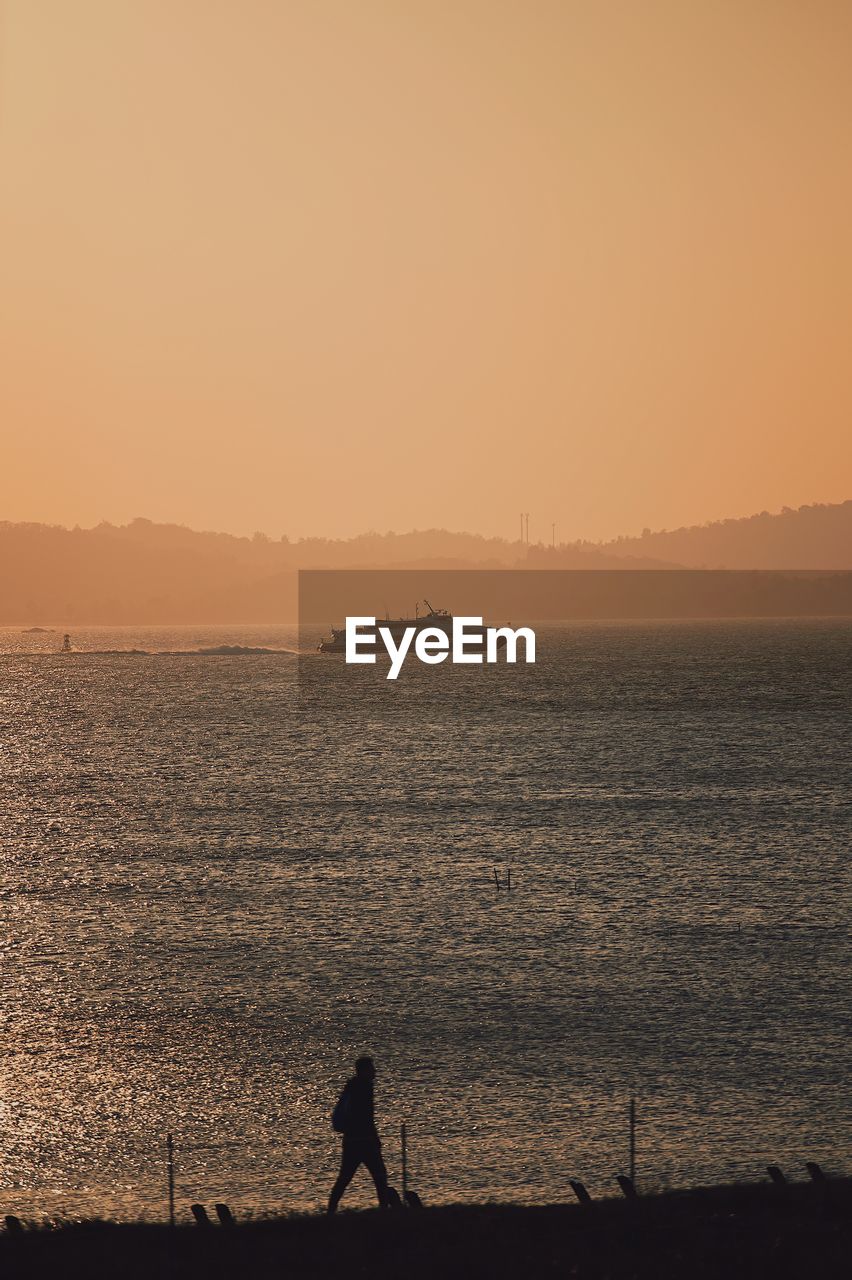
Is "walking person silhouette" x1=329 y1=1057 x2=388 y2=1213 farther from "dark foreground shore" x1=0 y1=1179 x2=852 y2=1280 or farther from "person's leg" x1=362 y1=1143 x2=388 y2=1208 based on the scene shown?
"dark foreground shore" x1=0 y1=1179 x2=852 y2=1280

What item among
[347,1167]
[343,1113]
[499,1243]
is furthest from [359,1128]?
[499,1243]

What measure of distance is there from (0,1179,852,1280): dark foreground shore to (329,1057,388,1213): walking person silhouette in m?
0.58

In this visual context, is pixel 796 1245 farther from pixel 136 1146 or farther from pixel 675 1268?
pixel 136 1146

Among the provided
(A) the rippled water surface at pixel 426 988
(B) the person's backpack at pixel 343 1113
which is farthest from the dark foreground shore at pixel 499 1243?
(A) the rippled water surface at pixel 426 988

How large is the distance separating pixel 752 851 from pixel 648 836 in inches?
341

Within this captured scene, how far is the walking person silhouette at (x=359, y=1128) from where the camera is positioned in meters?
24.3

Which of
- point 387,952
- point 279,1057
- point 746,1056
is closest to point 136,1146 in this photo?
point 279,1057

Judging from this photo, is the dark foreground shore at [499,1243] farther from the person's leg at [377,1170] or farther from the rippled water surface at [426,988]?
the rippled water surface at [426,988]

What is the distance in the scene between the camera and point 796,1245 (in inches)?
855

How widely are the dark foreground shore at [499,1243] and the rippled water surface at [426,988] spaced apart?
919 centimetres

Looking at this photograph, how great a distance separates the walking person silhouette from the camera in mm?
24344

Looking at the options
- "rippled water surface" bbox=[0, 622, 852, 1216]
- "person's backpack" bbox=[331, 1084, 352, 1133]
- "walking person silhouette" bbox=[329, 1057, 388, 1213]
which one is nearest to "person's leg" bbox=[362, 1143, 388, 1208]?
"walking person silhouette" bbox=[329, 1057, 388, 1213]

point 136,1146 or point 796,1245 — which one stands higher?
point 796,1245

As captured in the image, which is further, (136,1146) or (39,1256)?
(136,1146)
